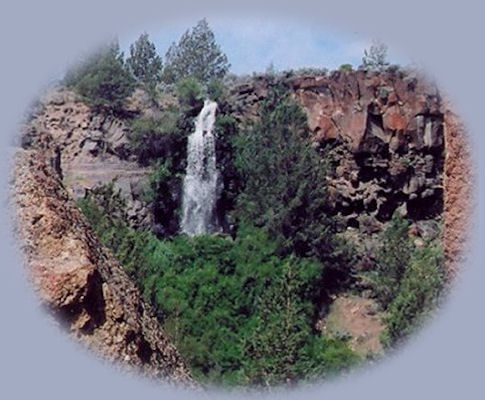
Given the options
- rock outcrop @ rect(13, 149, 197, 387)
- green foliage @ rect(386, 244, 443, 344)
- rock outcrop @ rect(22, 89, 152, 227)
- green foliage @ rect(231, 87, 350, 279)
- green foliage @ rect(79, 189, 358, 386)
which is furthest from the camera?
rock outcrop @ rect(22, 89, 152, 227)

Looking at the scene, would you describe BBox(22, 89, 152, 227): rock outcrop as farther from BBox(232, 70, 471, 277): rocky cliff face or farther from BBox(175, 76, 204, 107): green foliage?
BBox(232, 70, 471, 277): rocky cliff face

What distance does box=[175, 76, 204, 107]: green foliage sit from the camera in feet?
58.9

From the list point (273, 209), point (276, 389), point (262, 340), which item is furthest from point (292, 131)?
point (276, 389)

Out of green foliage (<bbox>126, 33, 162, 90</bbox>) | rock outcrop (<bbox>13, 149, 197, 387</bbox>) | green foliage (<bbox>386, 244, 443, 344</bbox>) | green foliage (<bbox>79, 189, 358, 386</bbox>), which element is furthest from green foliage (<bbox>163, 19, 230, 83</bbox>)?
rock outcrop (<bbox>13, 149, 197, 387</bbox>)

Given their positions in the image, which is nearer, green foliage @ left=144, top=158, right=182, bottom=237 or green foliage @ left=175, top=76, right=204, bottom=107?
green foliage @ left=144, top=158, right=182, bottom=237

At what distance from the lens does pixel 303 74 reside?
60.1 ft

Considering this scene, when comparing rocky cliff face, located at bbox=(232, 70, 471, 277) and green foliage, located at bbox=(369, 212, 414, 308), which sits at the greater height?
rocky cliff face, located at bbox=(232, 70, 471, 277)

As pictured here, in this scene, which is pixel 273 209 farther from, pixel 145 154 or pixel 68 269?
pixel 68 269

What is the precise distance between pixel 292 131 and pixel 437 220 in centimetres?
362

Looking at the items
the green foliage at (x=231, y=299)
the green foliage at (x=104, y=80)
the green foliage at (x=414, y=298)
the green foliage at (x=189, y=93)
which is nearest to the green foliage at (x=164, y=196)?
the green foliage at (x=231, y=299)

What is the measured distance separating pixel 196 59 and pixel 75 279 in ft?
62.6

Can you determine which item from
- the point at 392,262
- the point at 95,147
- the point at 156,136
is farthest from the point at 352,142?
the point at 95,147

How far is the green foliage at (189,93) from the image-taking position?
17.9m

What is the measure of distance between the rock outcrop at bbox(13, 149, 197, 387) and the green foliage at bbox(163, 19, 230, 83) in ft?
59.8
